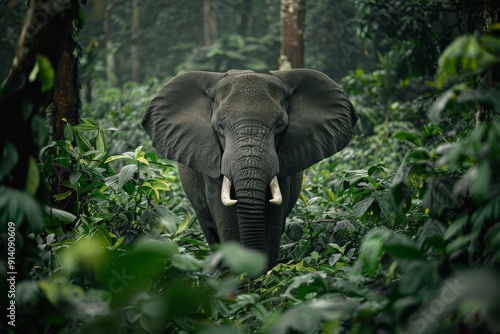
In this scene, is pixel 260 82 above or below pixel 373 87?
above

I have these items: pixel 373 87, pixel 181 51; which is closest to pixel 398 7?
pixel 373 87

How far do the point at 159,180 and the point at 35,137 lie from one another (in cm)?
253

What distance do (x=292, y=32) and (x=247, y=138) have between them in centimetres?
520

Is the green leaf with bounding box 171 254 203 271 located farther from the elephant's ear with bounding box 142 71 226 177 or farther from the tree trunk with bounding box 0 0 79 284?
the elephant's ear with bounding box 142 71 226 177

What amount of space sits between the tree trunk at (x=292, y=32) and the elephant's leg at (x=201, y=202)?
4.19 metres

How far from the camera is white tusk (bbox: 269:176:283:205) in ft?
19.1

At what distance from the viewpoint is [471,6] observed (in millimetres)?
10102

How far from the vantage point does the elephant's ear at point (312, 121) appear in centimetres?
626

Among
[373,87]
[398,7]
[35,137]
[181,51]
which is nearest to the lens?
[35,137]

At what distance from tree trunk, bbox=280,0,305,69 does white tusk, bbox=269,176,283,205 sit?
16.2 ft

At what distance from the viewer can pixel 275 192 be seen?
586 centimetres

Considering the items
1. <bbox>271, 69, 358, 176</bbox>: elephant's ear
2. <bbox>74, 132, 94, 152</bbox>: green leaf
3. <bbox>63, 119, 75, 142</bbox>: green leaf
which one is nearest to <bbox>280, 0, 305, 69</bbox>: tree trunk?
<bbox>271, 69, 358, 176</bbox>: elephant's ear

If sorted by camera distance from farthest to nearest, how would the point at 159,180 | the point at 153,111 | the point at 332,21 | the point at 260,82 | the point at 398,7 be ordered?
1. the point at 332,21
2. the point at 398,7
3. the point at 153,111
4. the point at 260,82
5. the point at 159,180

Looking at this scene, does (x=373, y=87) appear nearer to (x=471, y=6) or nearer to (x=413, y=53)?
(x=413, y=53)
